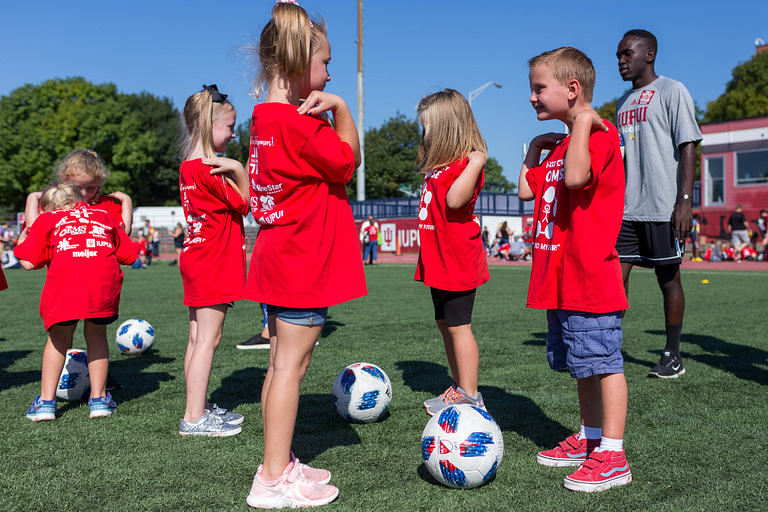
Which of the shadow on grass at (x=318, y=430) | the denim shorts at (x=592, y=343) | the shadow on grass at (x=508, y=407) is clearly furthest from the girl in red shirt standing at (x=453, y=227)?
the denim shorts at (x=592, y=343)

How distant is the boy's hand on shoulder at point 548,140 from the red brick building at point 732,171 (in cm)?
3074

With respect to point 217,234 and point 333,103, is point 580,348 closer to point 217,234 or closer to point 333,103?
point 333,103

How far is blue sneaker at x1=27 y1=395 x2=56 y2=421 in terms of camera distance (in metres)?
3.77

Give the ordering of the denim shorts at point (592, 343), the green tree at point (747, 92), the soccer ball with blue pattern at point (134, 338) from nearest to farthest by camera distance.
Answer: the denim shorts at point (592, 343), the soccer ball with blue pattern at point (134, 338), the green tree at point (747, 92)

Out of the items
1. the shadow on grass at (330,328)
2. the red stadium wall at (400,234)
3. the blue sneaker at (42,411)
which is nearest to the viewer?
the blue sneaker at (42,411)

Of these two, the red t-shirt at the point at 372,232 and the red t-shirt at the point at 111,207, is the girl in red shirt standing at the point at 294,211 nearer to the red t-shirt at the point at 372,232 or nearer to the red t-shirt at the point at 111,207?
the red t-shirt at the point at 111,207

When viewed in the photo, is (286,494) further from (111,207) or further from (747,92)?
(747,92)

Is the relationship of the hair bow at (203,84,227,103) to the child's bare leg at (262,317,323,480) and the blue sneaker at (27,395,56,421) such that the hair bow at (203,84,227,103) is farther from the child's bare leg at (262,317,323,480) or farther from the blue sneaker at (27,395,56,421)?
the blue sneaker at (27,395,56,421)

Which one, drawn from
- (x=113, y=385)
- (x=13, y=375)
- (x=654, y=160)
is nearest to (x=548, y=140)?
(x=654, y=160)

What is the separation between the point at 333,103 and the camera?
2.43 meters

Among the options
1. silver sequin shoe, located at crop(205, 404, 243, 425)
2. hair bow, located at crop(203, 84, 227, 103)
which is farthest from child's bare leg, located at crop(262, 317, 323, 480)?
hair bow, located at crop(203, 84, 227, 103)

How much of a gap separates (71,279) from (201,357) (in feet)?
3.41

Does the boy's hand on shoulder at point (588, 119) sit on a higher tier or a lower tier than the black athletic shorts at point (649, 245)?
higher

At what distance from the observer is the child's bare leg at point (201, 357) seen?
11.6ft
